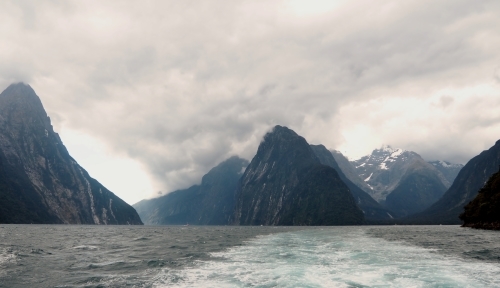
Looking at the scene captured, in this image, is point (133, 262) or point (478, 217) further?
point (478, 217)

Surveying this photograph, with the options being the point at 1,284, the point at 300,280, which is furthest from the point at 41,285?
the point at 300,280

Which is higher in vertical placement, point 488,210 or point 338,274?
point 488,210

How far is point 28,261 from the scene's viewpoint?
35062 millimetres

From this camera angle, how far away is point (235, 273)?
92.1 feet

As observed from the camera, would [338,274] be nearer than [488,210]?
Yes

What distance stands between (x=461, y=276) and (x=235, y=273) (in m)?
17.5

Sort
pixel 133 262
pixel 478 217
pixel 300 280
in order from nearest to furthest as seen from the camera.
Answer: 1. pixel 300 280
2. pixel 133 262
3. pixel 478 217

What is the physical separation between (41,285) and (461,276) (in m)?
30.9

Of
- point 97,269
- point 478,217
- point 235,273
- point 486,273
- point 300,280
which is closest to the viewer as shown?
point 300,280

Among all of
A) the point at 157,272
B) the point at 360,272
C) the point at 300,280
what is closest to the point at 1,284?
the point at 157,272

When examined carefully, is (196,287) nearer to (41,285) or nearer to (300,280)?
(300,280)

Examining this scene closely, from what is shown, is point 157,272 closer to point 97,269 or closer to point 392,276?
point 97,269

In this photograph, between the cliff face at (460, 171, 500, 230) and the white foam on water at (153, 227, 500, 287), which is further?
the cliff face at (460, 171, 500, 230)

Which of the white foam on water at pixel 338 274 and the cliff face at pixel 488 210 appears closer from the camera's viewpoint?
the white foam on water at pixel 338 274
